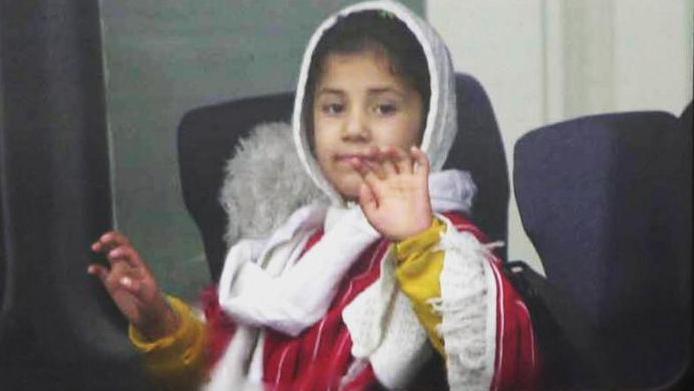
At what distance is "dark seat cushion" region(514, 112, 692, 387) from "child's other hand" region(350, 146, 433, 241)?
0.49ft

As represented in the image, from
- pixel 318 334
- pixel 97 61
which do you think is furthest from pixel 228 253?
pixel 97 61

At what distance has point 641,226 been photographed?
8.11 feet

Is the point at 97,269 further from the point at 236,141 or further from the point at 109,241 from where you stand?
the point at 236,141

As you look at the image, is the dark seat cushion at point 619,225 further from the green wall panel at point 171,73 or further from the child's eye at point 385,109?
the green wall panel at point 171,73

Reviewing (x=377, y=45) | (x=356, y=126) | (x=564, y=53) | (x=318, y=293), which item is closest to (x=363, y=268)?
(x=318, y=293)

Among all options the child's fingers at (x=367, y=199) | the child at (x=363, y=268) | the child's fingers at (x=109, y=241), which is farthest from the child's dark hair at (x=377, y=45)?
the child's fingers at (x=109, y=241)

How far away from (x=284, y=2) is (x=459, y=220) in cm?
42

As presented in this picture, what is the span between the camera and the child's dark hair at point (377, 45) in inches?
96.4

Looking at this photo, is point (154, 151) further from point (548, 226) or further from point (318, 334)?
point (548, 226)

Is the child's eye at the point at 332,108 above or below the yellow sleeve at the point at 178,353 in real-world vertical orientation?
above

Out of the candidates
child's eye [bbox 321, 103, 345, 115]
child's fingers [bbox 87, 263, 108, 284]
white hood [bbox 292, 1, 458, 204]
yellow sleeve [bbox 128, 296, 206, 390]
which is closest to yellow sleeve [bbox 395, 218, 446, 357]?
white hood [bbox 292, 1, 458, 204]

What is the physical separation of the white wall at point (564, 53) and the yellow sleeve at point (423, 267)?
7.5 inches

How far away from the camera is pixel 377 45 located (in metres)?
2.47

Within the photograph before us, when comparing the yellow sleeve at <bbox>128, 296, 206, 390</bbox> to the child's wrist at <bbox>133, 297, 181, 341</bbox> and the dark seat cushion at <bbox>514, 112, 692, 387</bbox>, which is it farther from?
the dark seat cushion at <bbox>514, 112, 692, 387</bbox>
